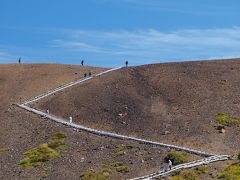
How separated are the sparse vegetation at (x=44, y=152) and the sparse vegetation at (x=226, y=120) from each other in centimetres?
1743

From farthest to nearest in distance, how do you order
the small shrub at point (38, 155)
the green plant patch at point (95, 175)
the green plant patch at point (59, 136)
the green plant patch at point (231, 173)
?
the green plant patch at point (59, 136), the small shrub at point (38, 155), the green plant patch at point (95, 175), the green plant patch at point (231, 173)

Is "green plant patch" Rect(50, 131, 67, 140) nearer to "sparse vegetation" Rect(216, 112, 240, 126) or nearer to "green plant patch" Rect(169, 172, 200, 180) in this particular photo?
"green plant patch" Rect(169, 172, 200, 180)

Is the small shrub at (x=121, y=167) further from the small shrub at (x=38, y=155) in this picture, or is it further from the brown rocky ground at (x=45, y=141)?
the small shrub at (x=38, y=155)

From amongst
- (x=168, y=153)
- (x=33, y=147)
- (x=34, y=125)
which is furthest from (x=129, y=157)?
(x=34, y=125)

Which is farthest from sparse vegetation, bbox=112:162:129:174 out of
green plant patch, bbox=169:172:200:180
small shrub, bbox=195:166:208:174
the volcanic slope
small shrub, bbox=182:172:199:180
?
the volcanic slope

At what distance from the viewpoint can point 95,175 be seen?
53.1 meters

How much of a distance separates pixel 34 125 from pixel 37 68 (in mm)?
26851

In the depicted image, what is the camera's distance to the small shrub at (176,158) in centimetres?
5462

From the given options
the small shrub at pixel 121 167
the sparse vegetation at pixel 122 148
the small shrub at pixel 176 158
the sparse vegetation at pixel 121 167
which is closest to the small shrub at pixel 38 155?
the sparse vegetation at pixel 122 148

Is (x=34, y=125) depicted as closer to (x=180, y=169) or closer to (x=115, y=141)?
(x=115, y=141)

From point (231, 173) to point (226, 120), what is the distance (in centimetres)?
1737

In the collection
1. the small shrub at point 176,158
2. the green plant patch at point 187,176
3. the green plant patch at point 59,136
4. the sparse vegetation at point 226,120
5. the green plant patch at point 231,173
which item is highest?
the sparse vegetation at point 226,120

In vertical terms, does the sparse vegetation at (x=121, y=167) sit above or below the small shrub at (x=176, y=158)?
below

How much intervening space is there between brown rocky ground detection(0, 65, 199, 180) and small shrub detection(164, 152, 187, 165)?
0.84m
